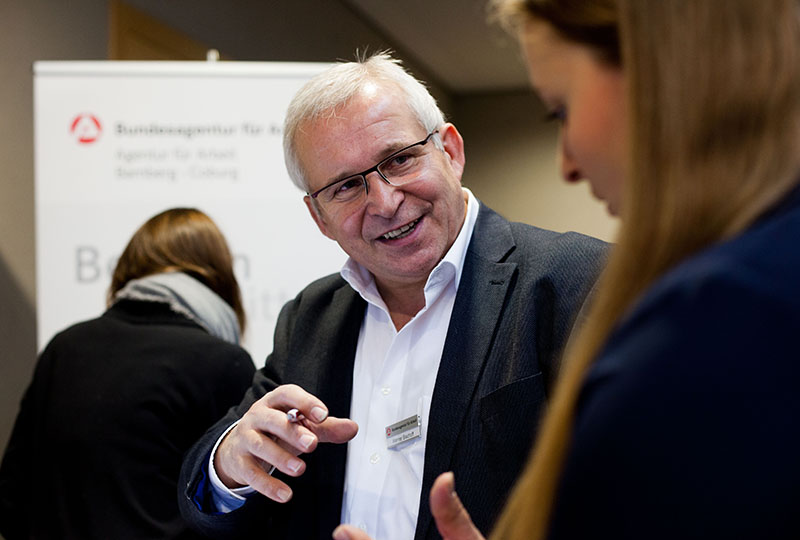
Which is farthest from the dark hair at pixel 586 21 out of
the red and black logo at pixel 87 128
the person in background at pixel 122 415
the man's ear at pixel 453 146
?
the red and black logo at pixel 87 128

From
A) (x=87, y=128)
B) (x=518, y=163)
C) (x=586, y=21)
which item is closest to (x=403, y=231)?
(x=586, y=21)

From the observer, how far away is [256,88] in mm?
2701

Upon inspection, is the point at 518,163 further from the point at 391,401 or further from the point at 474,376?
the point at 474,376

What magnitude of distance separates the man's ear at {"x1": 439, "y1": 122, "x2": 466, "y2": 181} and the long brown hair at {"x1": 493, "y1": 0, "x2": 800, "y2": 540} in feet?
3.52

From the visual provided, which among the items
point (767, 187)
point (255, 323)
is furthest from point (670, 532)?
point (255, 323)

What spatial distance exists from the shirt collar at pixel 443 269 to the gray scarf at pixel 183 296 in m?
0.77

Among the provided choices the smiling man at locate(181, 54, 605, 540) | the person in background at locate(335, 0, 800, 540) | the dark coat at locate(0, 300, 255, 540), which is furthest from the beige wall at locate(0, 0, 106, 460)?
the person in background at locate(335, 0, 800, 540)

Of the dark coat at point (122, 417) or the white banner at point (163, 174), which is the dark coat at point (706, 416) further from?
the white banner at point (163, 174)

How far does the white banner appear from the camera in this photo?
2.64 meters

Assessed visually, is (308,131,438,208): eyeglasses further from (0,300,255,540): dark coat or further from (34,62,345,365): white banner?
(34,62,345,365): white banner

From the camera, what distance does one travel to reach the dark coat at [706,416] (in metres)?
0.38

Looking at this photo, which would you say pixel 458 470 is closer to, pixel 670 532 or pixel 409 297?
pixel 409 297

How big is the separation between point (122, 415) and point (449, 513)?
4.76 ft

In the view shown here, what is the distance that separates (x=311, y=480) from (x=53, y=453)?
100 cm
